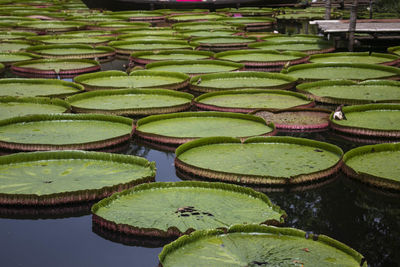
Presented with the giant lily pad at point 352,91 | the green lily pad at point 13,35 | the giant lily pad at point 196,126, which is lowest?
the giant lily pad at point 196,126

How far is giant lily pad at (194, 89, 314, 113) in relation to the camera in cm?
470

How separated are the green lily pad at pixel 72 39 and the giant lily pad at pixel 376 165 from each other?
5.77 meters

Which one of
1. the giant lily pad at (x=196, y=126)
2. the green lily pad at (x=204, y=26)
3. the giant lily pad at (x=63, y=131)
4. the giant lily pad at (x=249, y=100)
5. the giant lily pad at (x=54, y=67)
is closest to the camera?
the giant lily pad at (x=63, y=131)

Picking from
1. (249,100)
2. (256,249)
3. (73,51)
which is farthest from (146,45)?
(256,249)

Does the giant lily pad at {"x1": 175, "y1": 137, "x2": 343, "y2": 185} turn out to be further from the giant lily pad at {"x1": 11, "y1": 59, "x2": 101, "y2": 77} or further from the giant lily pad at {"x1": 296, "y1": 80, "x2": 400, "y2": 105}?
the giant lily pad at {"x1": 11, "y1": 59, "x2": 101, "y2": 77}

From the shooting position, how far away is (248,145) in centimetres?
371

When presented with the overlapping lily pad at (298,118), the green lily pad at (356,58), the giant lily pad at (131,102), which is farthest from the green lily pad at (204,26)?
the overlapping lily pad at (298,118)

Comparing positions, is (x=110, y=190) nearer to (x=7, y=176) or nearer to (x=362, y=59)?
(x=7, y=176)

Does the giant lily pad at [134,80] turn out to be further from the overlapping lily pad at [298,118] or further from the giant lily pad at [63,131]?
the overlapping lily pad at [298,118]

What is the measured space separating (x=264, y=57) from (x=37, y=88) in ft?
10.1

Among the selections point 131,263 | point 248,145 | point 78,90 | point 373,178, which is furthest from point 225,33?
point 131,263

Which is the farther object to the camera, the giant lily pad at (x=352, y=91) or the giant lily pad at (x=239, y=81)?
the giant lily pad at (x=239, y=81)

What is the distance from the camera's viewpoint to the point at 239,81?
19.1ft

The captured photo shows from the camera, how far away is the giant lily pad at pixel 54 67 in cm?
637
